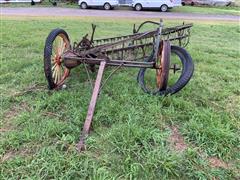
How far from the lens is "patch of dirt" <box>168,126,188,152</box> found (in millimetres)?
2417

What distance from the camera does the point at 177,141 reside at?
8.26ft

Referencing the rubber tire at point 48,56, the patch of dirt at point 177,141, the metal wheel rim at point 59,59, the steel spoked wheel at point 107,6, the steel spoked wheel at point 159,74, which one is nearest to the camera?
the patch of dirt at point 177,141

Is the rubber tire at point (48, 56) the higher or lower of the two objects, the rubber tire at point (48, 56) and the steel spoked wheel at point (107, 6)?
the lower

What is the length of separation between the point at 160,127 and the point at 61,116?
1.04 m

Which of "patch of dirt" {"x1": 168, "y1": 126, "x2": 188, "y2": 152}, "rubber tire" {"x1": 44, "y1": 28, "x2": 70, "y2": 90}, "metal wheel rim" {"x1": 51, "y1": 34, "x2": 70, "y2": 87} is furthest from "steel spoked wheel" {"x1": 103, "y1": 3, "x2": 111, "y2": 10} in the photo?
"patch of dirt" {"x1": 168, "y1": 126, "x2": 188, "y2": 152}

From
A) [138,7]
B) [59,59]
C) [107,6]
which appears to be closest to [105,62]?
[59,59]

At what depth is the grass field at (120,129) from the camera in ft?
7.01

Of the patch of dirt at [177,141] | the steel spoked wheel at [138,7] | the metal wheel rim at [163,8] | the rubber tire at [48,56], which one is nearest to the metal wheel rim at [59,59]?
the rubber tire at [48,56]

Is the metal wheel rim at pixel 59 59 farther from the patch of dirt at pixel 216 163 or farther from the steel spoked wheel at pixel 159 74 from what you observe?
the patch of dirt at pixel 216 163

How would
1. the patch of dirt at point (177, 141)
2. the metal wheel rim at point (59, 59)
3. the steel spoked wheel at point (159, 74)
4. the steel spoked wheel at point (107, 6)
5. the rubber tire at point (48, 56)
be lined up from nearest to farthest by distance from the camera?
the patch of dirt at point (177, 141), the steel spoked wheel at point (159, 74), the rubber tire at point (48, 56), the metal wheel rim at point (59, 59), the steel spoked wheel at point (107, 6)

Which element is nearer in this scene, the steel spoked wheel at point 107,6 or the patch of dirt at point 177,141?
the patch of dirt at point 177,141

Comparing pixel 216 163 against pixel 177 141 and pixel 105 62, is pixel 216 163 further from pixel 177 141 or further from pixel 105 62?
pixel 105 62

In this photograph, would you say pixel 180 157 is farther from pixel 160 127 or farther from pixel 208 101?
pixel 208 101

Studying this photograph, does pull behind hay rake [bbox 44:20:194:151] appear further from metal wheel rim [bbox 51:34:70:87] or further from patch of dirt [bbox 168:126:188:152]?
patch of dirt [bbox 168:126:188:152]
